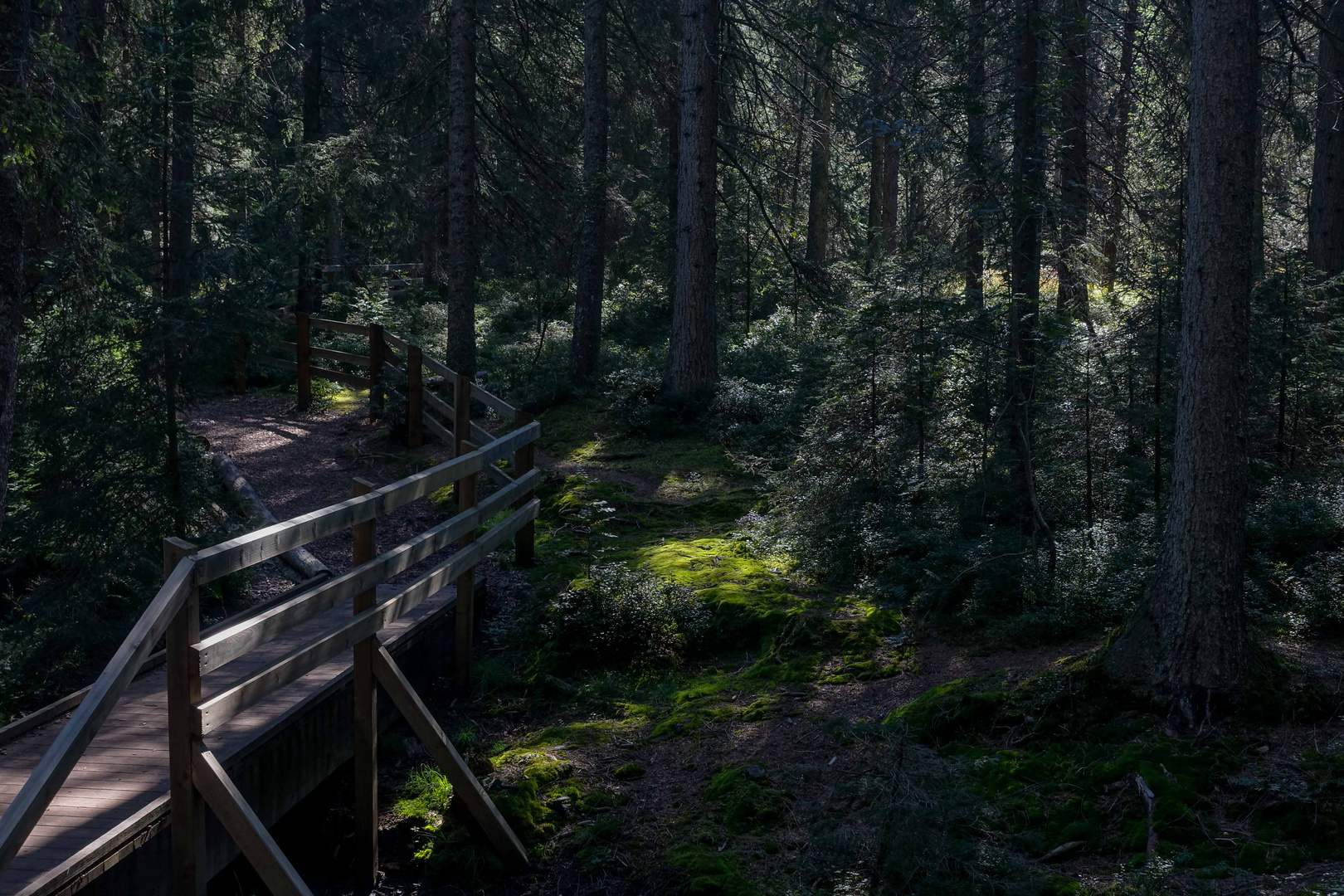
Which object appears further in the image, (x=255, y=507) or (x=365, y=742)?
(x=255, y=507)

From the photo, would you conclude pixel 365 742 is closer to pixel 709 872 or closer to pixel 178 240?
pixel 709 872

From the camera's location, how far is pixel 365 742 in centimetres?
554

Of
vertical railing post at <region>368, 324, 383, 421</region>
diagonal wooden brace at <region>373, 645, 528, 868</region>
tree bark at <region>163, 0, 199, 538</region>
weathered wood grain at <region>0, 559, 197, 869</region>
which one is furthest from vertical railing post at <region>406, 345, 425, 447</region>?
weathered wood grain at <region>0, 559, 197, 869</region>

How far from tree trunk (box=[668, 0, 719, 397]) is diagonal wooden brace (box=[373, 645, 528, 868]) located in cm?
1080

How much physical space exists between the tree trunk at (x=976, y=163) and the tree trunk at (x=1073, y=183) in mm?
663

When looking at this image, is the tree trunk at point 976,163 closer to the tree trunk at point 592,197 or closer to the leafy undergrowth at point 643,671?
the leafy undergrowth at point 643,671

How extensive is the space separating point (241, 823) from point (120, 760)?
4.17ft

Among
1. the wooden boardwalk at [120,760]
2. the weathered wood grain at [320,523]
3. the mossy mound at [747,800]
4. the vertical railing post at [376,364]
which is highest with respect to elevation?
the vertical railing post at [376,364]

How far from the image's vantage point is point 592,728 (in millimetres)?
6898

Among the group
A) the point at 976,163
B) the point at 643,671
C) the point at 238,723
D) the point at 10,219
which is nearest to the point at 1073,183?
the point at 976,163

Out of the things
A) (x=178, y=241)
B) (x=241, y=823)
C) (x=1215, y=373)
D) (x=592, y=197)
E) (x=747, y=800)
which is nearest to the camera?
(x=241, y=823)

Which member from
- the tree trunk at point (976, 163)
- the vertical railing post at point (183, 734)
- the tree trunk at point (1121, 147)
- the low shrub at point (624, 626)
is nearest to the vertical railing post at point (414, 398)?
the low shrub at point (624, 626)

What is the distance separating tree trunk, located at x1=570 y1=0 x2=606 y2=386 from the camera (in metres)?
17.2

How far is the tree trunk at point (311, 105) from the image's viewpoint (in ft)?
61.8
